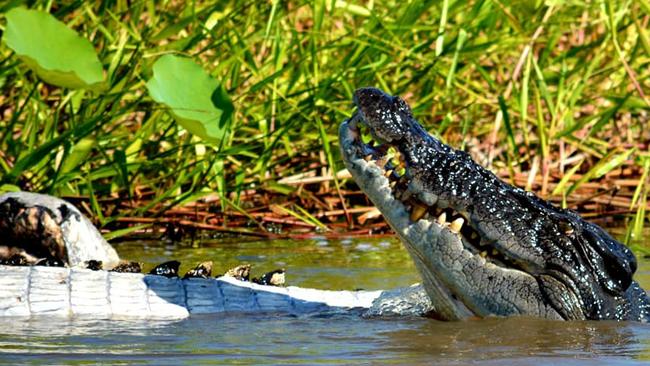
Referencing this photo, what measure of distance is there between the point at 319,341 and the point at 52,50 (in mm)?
1640

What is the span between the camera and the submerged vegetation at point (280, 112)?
5293 mm

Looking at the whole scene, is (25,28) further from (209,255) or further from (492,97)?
(492,97)

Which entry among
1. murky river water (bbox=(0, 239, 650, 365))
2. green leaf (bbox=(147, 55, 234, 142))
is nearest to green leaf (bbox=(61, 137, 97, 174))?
green leaf (bbox=(147, 55, 234, 142))

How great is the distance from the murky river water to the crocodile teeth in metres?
0.33

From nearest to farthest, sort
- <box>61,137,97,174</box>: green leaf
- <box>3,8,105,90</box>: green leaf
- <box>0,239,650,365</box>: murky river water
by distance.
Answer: <box>0,239,650,365</box>: murky river water → <box>3,8,105,90</box>: green leaf → <box>61,137,97,174</box>: green leaf

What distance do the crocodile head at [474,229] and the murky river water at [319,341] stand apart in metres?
0.09

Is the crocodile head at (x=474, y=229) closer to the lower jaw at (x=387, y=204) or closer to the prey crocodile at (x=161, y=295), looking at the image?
the lower jaw at (x=387, y=204)

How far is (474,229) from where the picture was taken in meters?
3.55

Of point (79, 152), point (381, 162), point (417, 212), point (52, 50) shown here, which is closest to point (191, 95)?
point (52, 50)

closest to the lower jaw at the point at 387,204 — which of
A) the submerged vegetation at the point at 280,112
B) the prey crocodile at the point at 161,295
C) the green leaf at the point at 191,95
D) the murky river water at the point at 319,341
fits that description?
the murky river water at the point at 319,341

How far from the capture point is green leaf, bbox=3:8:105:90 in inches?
175

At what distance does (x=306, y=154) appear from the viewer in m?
6.44

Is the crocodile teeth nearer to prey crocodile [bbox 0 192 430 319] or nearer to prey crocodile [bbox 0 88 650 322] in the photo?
prey crocodile [bbox 0 88 650 322]

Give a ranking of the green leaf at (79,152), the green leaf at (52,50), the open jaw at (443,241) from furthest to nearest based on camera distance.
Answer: the green leaf at (79,152) < the green leaf at (52,50) < the open jaw at (443,241)
